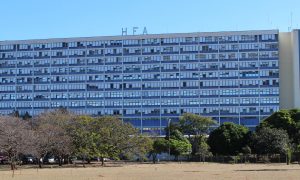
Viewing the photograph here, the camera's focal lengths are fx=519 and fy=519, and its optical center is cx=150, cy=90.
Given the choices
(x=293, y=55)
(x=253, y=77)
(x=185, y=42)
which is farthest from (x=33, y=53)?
(x=293, y=55)

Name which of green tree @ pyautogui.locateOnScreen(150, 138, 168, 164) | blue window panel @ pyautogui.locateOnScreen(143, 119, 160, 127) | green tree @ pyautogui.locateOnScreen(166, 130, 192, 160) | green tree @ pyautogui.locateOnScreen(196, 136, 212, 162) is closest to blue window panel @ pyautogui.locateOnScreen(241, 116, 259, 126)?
blue window panel @ pyautogui.locateOnScreen(143, 119, 160, 127)

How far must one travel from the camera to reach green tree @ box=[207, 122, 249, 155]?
385 feet

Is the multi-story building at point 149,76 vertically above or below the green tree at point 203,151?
above

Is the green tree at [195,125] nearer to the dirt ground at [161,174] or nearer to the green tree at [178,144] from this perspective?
the green tree at [178,144]

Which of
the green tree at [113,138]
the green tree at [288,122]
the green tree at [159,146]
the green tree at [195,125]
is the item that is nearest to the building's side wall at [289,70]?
the green tree at [195,125]

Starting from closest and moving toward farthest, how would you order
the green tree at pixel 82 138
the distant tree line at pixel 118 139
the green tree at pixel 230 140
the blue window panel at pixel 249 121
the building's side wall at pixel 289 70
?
the distant tree line at pixel 118 139 < the green tree at pixel 82 138 < the green tree at pixel 230 140 < the blue window panel at pixel 249 121 < the building's side wall at pixel 289 70

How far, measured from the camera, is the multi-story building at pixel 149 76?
15875 centimetres

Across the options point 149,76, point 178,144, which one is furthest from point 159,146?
point 149,76

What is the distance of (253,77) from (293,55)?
46.1 feet

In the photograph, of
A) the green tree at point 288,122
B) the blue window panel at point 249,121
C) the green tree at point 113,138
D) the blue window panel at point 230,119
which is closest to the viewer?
the green tree at point 113,138

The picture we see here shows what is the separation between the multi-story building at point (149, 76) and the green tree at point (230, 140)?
39222 millimetres

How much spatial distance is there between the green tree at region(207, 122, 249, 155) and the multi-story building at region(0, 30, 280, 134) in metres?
39.2

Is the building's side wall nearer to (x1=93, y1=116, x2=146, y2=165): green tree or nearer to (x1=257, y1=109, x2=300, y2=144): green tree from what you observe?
(x1=257, y1=109, x2=300, y2=144): green tree

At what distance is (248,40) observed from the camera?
16038cm
